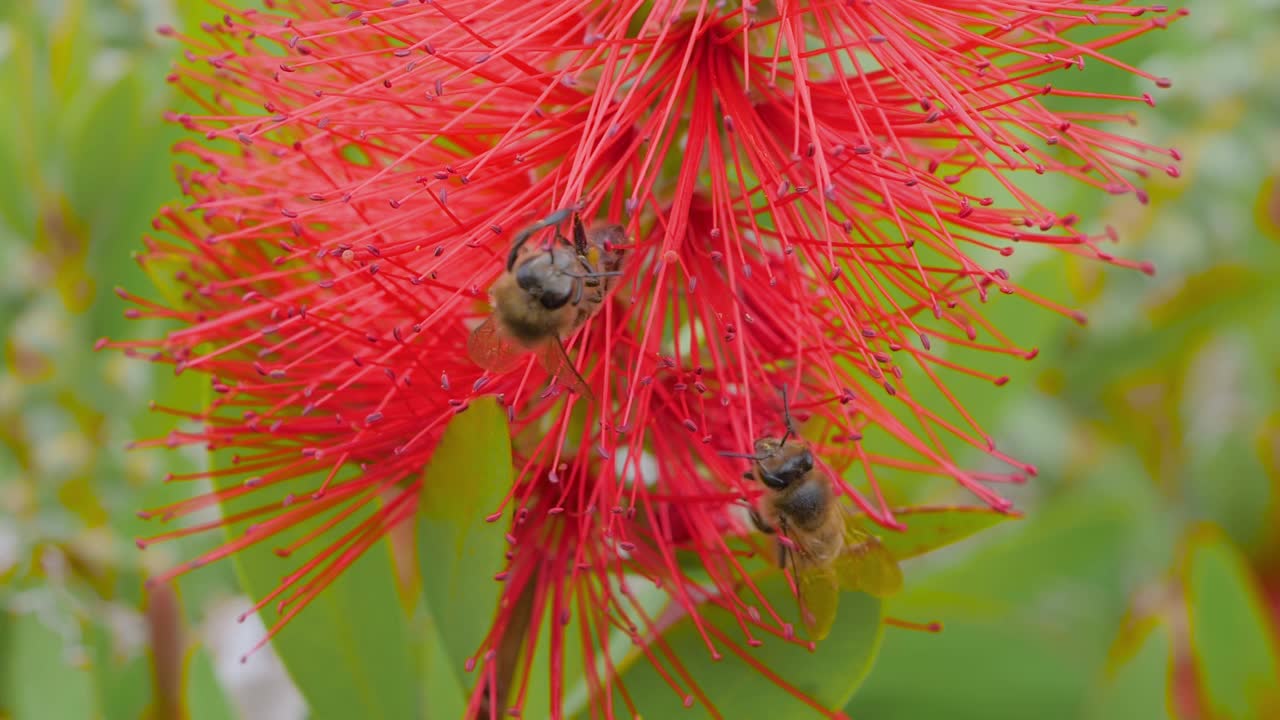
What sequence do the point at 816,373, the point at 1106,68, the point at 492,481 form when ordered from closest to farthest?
the point at 492,481 → the point at 816,373 → the point at 1106,68

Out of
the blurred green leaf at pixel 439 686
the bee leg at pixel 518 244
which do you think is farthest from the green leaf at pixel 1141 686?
the bee leg at pixel 518 244

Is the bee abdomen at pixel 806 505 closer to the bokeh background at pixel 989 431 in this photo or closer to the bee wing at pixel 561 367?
the bee wing at pixel 561 367

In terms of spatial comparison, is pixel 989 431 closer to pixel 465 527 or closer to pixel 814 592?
pixel 814 592

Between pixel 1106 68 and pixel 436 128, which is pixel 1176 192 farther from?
pixel 436 128

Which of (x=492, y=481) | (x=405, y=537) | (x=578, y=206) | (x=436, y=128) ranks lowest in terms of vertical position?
(x=405, y=537)

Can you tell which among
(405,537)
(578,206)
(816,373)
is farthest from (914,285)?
(405,537)

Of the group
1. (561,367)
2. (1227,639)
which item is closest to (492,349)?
(561,367)
